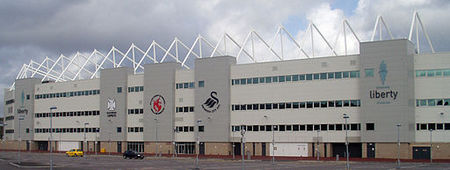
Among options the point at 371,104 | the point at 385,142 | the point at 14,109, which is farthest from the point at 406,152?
the point at 14,109

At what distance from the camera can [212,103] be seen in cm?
9544

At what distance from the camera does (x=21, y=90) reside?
13350cm

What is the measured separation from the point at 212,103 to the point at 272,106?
1194 cm

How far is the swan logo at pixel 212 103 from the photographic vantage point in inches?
3746

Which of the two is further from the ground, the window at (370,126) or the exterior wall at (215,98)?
the exterior wall at (215,98)

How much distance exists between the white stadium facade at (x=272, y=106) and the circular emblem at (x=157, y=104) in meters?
0.25

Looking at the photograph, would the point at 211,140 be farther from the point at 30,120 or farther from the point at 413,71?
the point at 30,120

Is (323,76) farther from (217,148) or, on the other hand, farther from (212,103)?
(217,148)

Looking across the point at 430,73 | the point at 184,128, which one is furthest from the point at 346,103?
the point at 184,128

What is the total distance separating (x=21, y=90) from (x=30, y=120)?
349 inches

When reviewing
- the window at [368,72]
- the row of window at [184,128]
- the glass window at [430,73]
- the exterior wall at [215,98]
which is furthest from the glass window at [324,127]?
the row of window at [184,128]

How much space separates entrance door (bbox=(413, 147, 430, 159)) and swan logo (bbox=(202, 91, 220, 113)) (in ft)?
117

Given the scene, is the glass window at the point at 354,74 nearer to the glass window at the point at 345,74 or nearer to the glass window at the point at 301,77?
the glass window at the point at 345,74

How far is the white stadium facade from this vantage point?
77.6 m
